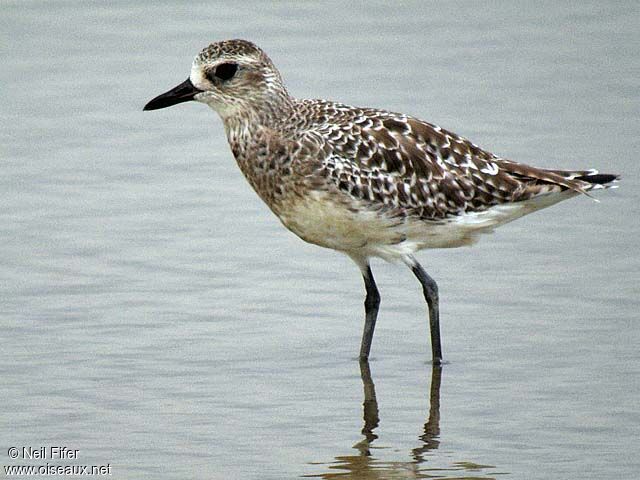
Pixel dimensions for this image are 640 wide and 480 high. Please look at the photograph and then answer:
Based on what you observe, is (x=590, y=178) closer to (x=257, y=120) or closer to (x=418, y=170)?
(x=418, y=170)

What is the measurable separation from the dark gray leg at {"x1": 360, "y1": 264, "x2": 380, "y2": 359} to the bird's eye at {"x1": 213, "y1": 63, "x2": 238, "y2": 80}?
1.87 meters

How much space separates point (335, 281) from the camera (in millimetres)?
14602

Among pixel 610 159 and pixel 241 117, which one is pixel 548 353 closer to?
pixel 241 117

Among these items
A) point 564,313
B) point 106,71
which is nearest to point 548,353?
point 564,313

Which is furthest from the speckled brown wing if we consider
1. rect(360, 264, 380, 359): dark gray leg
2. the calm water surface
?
the calm water surface

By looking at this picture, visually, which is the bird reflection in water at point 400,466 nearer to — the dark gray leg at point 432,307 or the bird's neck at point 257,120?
the dark gray leg at point 432,307

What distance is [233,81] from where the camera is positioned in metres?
12.8

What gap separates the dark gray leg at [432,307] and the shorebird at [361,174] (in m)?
0.01

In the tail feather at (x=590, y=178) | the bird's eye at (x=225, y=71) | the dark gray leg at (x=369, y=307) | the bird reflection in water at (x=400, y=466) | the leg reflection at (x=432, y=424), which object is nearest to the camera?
the bird reflection in water at (x=400, y=466)

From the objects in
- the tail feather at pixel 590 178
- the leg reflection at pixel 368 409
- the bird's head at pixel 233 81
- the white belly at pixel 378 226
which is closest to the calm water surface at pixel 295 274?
the leg reflection at pixel 368 409

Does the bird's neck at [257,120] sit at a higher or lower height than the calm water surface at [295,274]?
higher

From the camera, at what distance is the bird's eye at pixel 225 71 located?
1275 centimetres

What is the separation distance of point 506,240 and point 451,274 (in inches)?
39.7

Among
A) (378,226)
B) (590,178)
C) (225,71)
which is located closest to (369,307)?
(378,226)
